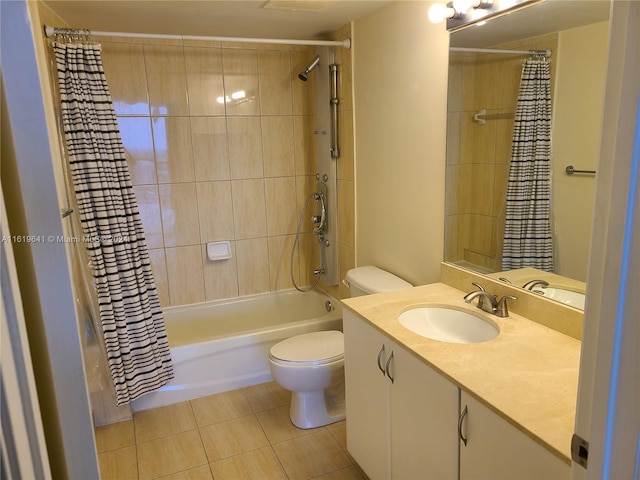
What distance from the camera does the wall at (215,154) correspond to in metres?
3.19

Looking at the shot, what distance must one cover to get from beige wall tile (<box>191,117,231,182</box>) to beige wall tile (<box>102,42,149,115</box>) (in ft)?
1.24

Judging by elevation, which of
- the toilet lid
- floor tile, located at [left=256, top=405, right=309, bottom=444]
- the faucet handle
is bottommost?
floor tile, located at [left=256, top=405, right=309, bottom=444]

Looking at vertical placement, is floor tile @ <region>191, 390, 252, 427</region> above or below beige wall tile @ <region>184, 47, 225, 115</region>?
below

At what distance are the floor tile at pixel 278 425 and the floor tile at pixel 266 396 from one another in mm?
58

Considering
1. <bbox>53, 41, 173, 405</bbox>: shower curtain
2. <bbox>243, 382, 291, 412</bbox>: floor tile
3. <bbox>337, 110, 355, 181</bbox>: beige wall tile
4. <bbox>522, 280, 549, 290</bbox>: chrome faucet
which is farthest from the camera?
<bbox>337, 110, 355, 181</bbox>: beige wall tile

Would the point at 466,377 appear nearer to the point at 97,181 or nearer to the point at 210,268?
the point at 97,181

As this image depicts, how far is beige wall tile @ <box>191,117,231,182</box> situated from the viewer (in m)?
3.35

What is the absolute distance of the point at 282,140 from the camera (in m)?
3.59

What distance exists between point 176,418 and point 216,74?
7.53 ft

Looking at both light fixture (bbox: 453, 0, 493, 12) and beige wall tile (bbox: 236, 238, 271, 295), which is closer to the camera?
light fixture (bbox: 453, 0, 493, 12)

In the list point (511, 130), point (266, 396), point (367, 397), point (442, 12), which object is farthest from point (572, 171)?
point (266, 396)

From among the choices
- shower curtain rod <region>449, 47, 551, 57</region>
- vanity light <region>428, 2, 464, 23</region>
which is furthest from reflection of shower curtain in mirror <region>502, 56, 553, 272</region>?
vanity light <region>428, 2, 464, 23</region>

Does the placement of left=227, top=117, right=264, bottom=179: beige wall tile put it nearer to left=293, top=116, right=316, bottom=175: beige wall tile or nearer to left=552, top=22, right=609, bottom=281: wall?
left=293, top=116, right=316, bottom=175: beige wall tile

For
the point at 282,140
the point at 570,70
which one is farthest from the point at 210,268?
the point at 570,70
